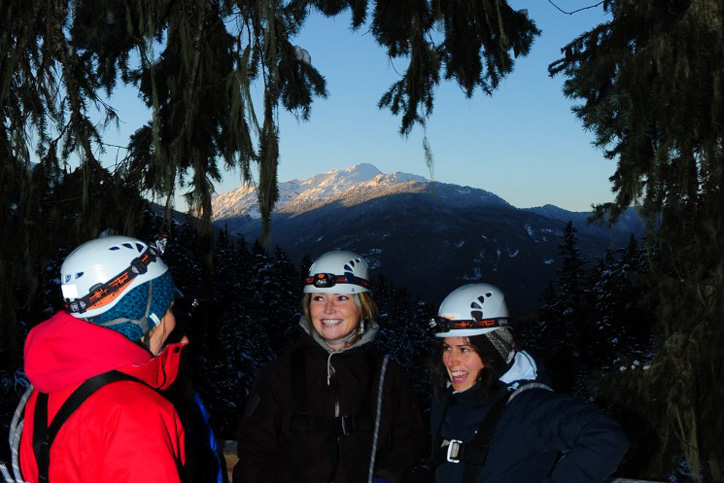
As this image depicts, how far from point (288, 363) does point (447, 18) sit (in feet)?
8.84

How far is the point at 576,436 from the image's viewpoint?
7.47 ft

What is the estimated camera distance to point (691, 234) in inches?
135

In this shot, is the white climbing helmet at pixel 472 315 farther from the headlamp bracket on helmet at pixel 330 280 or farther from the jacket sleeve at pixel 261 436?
the jacket sleeve at pixel 261 436

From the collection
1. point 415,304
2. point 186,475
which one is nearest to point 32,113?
point 186,475

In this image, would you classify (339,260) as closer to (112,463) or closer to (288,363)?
(288,363)

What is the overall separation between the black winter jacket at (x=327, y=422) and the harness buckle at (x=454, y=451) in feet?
1.64

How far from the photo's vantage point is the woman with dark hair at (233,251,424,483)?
3.01 meters

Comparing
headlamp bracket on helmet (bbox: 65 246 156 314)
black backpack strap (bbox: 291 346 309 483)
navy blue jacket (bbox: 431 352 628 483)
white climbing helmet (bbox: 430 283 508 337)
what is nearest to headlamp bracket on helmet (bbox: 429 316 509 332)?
white climbing helmet (bbox: 430 283 508 337)

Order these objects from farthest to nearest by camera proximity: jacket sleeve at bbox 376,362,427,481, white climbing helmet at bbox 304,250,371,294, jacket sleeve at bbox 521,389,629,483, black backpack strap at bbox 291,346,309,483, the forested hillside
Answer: the forested hillside
white climbing helmet at bbox 304,250,371,294
jacket sleeve at bbox 376,362,427,481
black backpack strap at bbox 291,346,309,483
jacket sleeve at bbox 521,389,629,483

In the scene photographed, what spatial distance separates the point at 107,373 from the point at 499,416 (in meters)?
1.51

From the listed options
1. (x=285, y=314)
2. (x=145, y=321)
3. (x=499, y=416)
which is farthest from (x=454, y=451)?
(x=285, y=314)

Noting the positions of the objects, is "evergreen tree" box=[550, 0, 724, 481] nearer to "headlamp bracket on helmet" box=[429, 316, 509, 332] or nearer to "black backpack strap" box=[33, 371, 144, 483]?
"headlamp bracket on helmet" box=[429, 316, 509, 332]

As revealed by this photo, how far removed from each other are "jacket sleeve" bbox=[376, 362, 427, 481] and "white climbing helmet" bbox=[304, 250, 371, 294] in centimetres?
45

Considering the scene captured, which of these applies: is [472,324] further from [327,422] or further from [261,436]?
[261,436]
